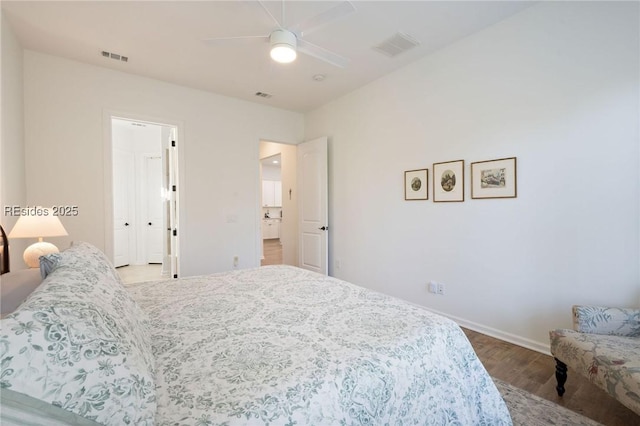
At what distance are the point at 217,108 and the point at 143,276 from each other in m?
Result: 3.22

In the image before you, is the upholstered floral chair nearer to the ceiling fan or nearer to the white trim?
the white trim

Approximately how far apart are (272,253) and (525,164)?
20.6 feet

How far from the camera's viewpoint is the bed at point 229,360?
597mm

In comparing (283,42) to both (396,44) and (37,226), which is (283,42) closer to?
(396,44)

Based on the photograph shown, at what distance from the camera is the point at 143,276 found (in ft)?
16.1

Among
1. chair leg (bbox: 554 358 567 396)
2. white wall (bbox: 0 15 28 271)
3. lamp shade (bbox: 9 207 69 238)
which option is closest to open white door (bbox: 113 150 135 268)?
white wall (bbox: 0 15 28 271)

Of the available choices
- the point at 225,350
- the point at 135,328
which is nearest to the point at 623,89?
the point at 225,350

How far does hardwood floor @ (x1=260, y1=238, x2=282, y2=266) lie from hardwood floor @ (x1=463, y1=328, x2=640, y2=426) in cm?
464

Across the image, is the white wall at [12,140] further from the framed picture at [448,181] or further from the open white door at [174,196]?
the framed picture at [448,181]

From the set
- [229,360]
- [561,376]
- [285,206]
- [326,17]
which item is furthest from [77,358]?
[285,206]

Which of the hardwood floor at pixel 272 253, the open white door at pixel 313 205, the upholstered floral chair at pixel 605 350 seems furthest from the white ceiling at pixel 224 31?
the hardwood floor at pixel 272 253

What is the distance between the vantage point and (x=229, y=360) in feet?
3.23

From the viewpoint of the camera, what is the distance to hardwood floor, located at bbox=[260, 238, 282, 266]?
6547 millimetres

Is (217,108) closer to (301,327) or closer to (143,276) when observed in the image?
(143,276)
